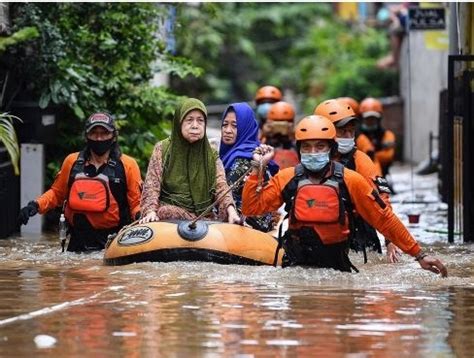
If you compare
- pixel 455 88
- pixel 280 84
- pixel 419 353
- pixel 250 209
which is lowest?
pixel 419 353

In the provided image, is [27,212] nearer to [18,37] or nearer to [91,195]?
[91,195]

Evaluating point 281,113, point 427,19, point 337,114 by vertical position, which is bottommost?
point 337,114

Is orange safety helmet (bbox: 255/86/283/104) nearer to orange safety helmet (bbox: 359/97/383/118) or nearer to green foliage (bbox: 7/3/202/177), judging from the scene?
green foliage (bbox: 7/3/202/177)

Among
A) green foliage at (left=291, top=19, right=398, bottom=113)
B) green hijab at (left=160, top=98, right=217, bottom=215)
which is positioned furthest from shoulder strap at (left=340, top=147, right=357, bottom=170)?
green foliage at (left=291, top=19, right=398, bottom=113)

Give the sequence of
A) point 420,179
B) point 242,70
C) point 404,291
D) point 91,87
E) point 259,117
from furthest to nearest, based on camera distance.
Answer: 1. point 242,70
2. point 420,179
3. point 259,117
4. point 91,87
5. point 404,291

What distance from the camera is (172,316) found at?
30.5 feet

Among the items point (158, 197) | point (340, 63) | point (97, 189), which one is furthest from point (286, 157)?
point (340, 63)

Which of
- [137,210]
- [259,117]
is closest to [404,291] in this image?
[137,210]

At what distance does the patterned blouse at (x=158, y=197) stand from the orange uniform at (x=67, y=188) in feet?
1.69

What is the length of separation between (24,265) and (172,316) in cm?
393

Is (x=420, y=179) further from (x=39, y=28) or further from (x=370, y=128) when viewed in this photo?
(x=39, y=28)

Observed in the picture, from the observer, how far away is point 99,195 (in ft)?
43.8

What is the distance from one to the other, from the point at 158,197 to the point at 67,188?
106 centimetres

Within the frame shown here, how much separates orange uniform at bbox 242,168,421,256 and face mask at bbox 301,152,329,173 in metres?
0.18
